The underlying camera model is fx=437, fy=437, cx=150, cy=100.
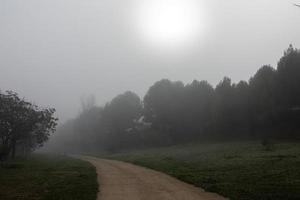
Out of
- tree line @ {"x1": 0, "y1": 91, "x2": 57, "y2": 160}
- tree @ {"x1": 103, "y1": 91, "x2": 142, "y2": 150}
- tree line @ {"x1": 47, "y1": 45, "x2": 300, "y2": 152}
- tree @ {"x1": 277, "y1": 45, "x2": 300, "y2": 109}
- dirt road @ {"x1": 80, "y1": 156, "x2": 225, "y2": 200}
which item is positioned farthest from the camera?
tree @ {"x1": 103, "y1": 91, "x2": 142, "y2": 150}

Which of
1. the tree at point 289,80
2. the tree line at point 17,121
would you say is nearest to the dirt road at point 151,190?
the tree line at point 17,121

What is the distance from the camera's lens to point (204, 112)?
372 feet

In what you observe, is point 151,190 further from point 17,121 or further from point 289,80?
point 289,80

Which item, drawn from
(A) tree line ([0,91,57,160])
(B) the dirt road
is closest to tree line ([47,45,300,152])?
(A) tree line ([0,91,57,160])

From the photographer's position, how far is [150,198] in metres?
24.5

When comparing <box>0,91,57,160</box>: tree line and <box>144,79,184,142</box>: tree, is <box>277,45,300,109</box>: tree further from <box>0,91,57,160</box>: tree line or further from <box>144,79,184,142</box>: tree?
<box>0,91,57,160</box>: tree line

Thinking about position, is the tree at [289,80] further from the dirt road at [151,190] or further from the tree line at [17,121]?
the dirt road at [151,190]

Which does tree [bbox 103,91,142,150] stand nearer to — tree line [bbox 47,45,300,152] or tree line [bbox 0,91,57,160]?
tree line [bbox 47,45,300,152]

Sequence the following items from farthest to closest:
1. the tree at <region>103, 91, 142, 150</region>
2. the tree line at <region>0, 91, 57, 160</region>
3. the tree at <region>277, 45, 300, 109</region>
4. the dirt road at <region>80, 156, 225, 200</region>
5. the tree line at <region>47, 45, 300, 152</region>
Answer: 1. the tree at <region>103, 91, 142, 150</region>
2. the tree line at <region>47, 45, 300, 152</region>
3. the tree at <region>277, 45, 300, 109</region>
4. the tree line at <region>0, 91, 57, 160</region>
5. the dirt road at <region>80, 156, 225, 200</region>

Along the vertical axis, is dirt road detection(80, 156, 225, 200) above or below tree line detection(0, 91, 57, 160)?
below

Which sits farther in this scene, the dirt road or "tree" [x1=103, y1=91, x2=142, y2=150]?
"tree" [x1=103, y1=91, x2=142, y2=150]

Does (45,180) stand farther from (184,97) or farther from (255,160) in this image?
(184,97)

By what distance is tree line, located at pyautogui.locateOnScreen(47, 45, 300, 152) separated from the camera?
88.2m

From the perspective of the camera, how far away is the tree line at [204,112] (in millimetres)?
88188
